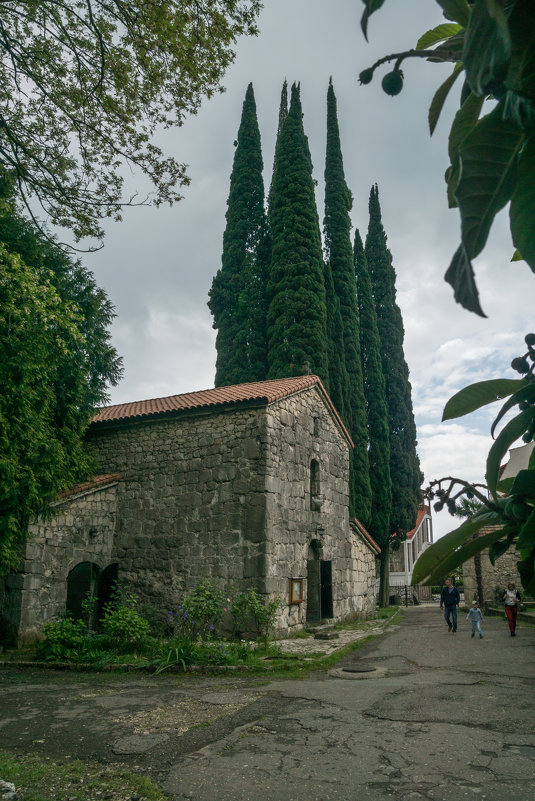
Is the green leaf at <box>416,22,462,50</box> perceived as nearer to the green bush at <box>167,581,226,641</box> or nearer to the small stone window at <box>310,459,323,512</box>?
the green bush at <box>167,581,226,641</box>

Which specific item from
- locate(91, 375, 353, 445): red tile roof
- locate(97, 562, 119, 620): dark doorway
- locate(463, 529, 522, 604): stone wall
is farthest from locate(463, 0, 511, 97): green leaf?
locate(463, 529, 522, 604): stone wall

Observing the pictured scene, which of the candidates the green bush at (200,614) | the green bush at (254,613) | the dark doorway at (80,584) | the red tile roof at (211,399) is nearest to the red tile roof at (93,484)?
the red tile roof at (211,399)

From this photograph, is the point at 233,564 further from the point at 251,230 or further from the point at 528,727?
the point at 251,230

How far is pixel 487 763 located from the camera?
407cm

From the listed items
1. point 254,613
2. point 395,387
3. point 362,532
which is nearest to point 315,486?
point 362,532

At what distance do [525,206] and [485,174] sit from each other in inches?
2.5

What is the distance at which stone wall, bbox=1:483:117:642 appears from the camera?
404 inches

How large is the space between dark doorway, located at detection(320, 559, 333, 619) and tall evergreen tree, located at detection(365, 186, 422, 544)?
10592mm

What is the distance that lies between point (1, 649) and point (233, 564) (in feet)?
14.6

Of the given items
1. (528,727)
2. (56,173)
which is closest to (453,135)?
(528,727)

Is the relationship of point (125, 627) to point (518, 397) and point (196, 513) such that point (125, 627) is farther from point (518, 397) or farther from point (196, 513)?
point (518, 397)

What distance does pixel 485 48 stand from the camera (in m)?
0.61

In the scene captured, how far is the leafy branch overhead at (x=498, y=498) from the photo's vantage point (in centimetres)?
85

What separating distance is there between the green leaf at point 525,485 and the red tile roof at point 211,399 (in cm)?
1086
